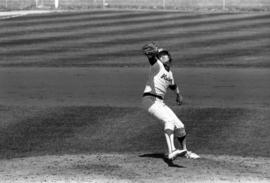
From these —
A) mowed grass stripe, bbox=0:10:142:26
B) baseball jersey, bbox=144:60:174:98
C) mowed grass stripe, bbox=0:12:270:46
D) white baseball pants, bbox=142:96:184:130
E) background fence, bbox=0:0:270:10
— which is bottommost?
background fence, bbox=0:0:270:10

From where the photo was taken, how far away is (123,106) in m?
17.3

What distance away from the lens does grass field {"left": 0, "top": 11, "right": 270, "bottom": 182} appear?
12016 millimetres

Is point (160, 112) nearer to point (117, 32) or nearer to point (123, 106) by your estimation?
point (123, 106)

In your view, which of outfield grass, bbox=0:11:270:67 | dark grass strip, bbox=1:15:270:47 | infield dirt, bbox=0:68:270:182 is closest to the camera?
infield dirt, bbox=0:68:270:182

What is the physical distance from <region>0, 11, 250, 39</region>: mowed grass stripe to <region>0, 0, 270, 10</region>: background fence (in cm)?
802

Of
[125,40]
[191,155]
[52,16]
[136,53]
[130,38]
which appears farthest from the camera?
[52,16]

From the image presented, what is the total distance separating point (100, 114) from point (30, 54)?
11614 mm

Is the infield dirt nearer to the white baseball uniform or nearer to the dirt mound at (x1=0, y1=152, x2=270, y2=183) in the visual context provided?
the dirt mound at (x1=0, y1=152, x2=270, y2=183)

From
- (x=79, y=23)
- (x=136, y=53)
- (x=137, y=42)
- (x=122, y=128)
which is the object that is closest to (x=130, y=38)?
(x=137, y=42)

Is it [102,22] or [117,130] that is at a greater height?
[117,130]

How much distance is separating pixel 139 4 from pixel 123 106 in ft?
118

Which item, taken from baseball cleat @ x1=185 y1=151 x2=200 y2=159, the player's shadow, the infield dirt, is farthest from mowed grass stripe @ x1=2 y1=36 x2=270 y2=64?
baseball cleat @ x1=185 y1=151 x2=200 y2=159

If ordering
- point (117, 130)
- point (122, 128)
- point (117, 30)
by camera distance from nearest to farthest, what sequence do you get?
point (117, 130)
point (122, 128)
point (117, 30)

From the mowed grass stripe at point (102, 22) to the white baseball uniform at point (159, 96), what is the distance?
22.5 meters
